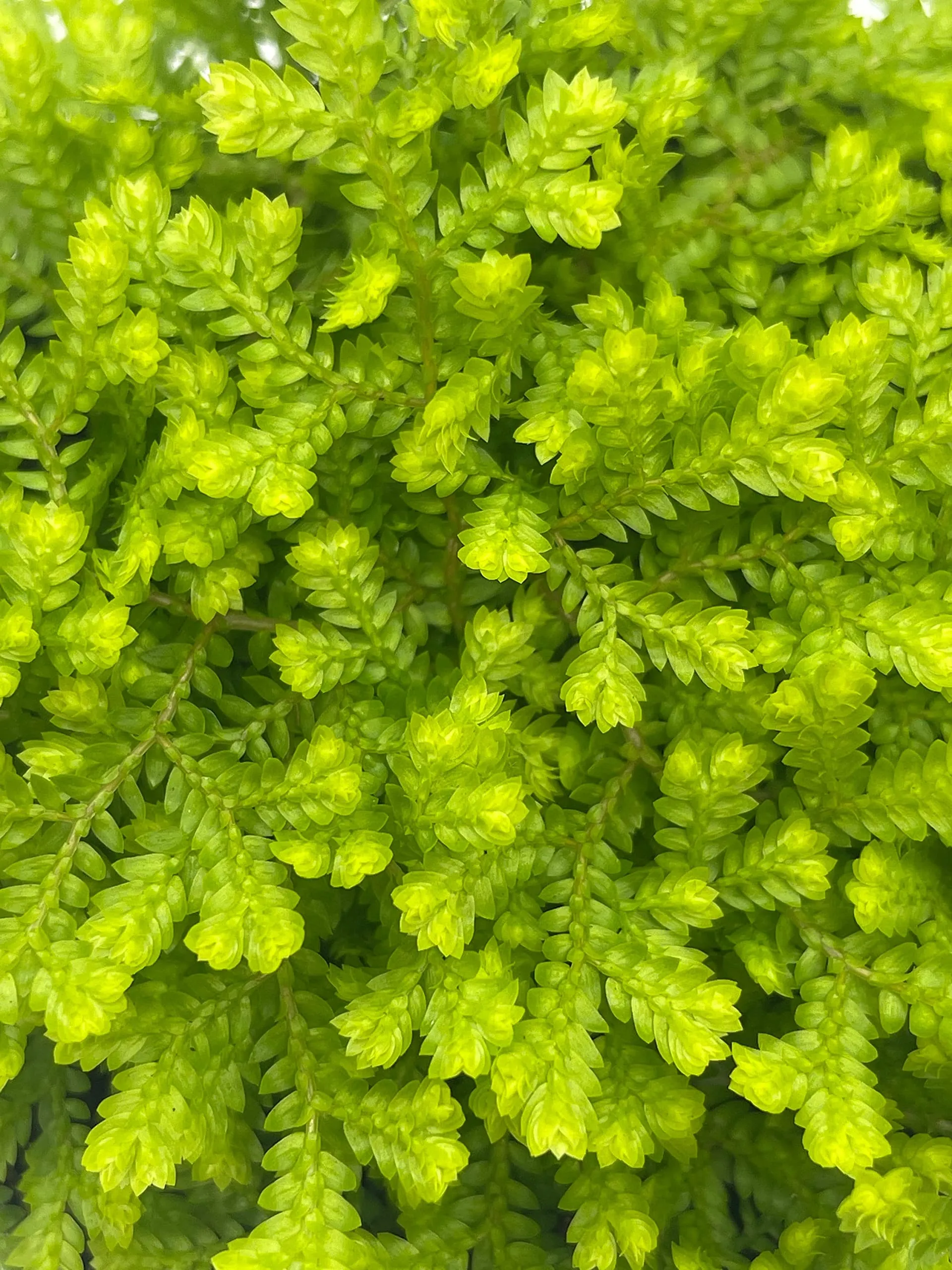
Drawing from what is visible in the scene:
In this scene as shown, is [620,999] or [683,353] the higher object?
[683,353]

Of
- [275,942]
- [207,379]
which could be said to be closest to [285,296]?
[207,379]

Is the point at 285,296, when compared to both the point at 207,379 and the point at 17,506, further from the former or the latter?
→ the point at 17,506

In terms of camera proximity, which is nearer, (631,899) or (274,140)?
(274,140)

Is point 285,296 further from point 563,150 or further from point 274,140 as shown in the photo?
point 563,150

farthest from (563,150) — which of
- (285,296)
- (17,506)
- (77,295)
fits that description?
(17,506)

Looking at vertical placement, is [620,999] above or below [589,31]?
below

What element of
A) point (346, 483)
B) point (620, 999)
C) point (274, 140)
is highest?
point (274, 140)
